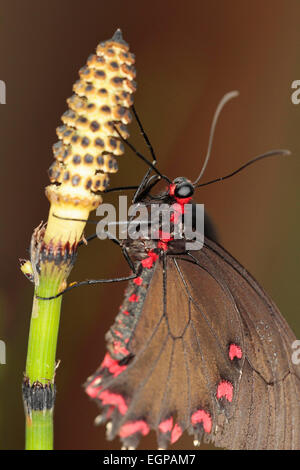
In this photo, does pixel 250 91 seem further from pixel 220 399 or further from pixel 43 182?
pixel 220 399

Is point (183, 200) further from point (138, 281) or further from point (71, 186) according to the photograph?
point (71, 186)

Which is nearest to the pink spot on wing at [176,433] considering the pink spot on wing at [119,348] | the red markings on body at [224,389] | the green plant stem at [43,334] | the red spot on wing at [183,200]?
the red markings on body at [224,389]

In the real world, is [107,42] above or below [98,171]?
above

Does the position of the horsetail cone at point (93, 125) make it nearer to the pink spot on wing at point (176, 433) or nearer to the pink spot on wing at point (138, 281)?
the pink spot on wing at point (138, 281)

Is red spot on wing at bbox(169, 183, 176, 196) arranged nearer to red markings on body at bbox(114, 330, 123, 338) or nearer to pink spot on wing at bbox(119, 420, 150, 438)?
red markings on body at bbox(114, 330, 123, 338)

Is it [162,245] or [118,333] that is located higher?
[162,245]

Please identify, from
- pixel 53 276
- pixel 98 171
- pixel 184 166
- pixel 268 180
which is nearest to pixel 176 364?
pixel 53 276

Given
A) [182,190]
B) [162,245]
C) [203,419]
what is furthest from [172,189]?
[203,419]

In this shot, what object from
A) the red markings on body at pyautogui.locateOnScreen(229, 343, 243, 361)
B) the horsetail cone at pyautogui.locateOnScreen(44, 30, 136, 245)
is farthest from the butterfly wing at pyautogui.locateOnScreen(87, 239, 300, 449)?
the horsetail cone at pyautogui.locateOnScreen(44, 30, 136, 245)
